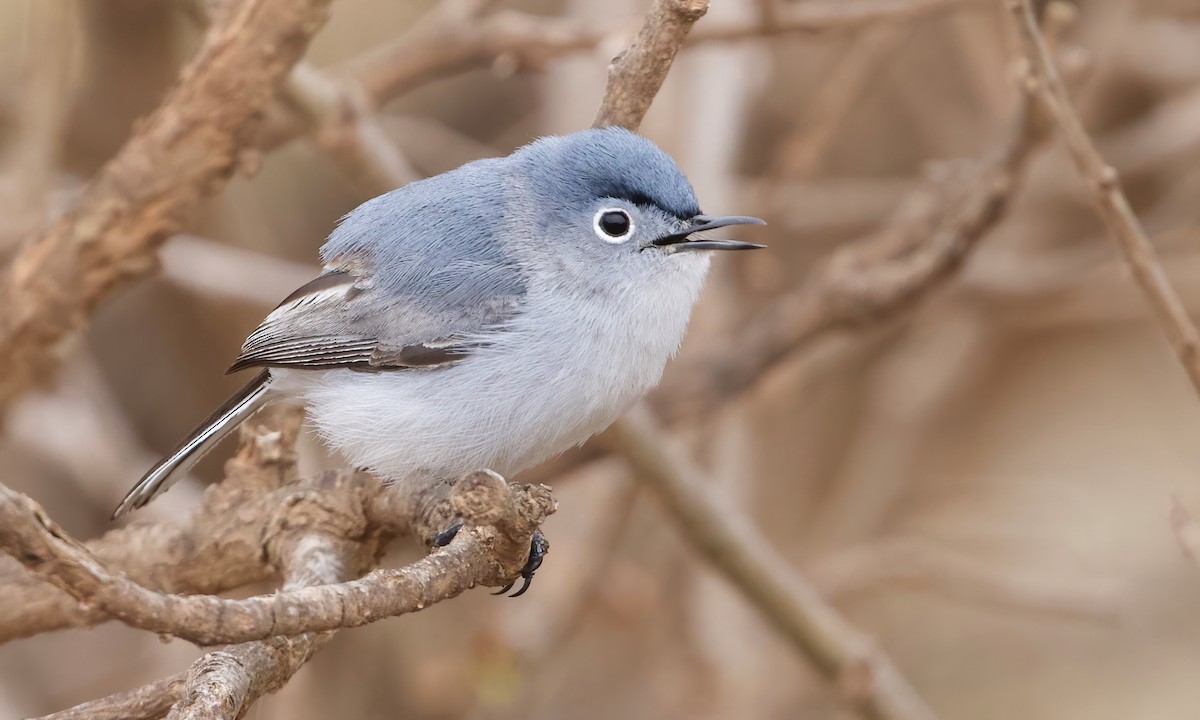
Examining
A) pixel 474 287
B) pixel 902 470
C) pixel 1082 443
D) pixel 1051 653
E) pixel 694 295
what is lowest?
pixel 474 287

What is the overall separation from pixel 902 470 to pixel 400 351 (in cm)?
285

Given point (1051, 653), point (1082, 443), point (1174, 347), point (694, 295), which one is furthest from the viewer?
point (1082, 443)

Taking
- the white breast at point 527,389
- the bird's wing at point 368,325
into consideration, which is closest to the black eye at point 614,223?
the white breast at point 527,389

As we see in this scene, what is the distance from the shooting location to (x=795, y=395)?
15.7 feet

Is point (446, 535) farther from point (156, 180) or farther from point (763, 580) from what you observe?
point (763, 580)

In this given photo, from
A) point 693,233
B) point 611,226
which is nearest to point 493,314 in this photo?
point 611,226

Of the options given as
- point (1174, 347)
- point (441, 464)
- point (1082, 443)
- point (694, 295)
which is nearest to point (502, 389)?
point (441, 464)

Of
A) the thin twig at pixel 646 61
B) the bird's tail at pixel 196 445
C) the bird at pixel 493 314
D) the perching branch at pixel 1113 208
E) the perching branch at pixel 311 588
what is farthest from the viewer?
the bird's tail at pixel 196 445

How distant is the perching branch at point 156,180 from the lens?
2.73m

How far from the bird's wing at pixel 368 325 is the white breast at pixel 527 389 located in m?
0.04

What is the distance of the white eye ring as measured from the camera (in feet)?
8.91

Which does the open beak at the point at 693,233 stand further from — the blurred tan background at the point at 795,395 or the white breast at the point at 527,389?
the blurred tan background at the point at 795,395

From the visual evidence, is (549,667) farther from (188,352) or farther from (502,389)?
(502,389)

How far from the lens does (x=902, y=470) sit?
489 centimetres
